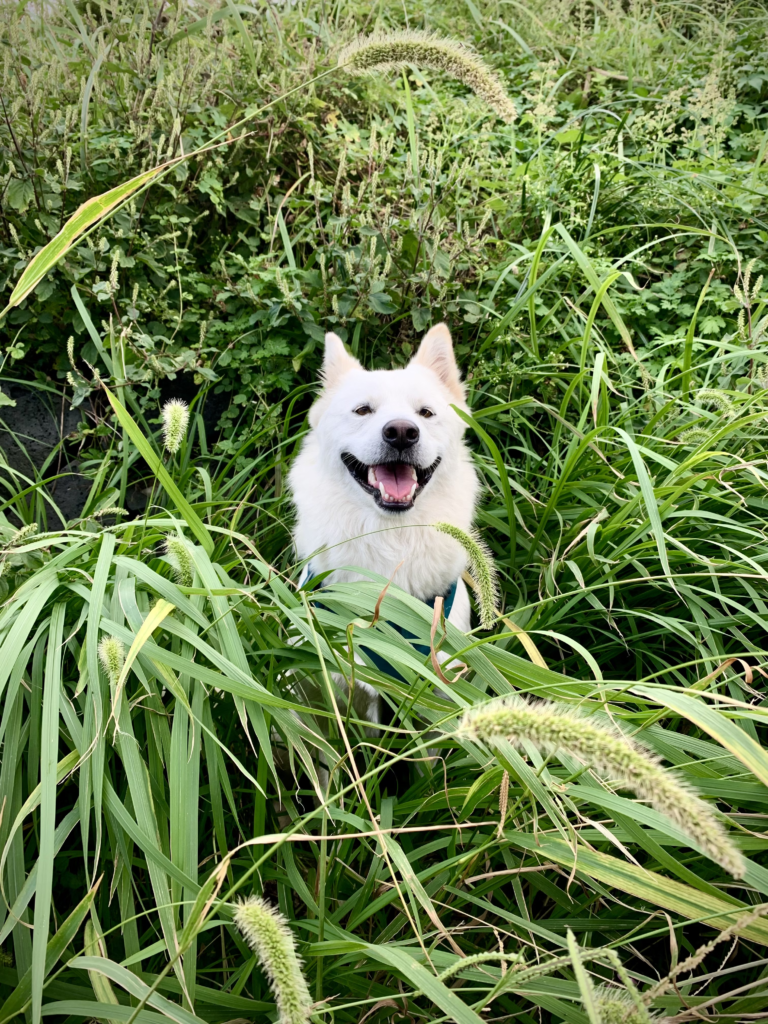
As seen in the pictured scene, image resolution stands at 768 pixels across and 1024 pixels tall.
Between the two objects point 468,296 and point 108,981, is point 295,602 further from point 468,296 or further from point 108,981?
point 468,296

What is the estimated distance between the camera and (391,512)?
260 cm

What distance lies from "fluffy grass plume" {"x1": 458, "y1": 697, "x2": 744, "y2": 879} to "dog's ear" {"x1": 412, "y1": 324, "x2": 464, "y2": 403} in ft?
7.19

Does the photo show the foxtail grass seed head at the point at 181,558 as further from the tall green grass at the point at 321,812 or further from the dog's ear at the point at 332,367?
the dog's ear at the point at 332,367

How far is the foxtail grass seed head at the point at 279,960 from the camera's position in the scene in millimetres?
879

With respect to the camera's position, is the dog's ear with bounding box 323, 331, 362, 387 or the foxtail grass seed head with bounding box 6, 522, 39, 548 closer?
the foxtail grass seed head with bounding box 6, 522, 39, 548

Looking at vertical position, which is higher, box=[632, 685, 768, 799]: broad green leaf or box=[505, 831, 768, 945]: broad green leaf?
box=[632, 685, 768, 799]: broad green leaf

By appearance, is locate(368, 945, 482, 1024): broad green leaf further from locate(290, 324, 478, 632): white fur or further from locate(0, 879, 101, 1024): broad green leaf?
locate(290, 324, 478, 632): white fur

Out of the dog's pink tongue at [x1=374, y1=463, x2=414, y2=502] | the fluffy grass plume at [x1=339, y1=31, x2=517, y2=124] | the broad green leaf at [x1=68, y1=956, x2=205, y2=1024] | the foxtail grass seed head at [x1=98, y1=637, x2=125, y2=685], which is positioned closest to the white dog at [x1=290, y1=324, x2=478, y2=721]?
the dog's pink tongue at [x1=374, y1=463, x2=414, y2=502]

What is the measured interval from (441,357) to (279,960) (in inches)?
95.6

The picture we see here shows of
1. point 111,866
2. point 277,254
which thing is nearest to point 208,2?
point 277,254

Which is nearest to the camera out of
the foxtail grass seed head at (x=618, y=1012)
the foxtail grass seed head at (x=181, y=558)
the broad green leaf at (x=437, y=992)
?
the foxtail grass seed head at (x=618, y=1012)

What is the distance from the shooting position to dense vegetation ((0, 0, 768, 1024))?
1487mm

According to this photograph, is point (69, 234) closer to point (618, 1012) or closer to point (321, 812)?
point (321, 812)

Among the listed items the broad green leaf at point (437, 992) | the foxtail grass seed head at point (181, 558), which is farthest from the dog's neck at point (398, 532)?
the broad green leaf at point (437, 992)
